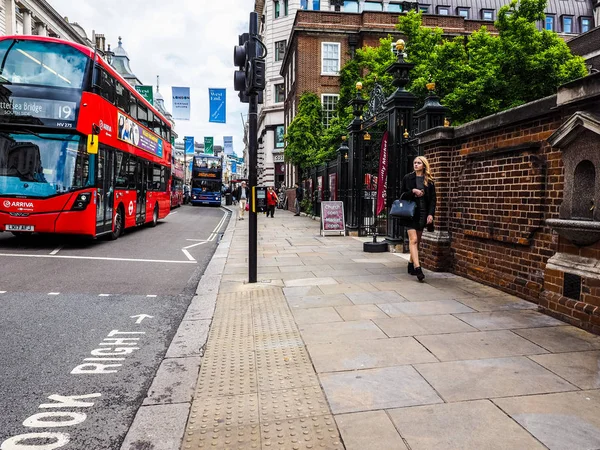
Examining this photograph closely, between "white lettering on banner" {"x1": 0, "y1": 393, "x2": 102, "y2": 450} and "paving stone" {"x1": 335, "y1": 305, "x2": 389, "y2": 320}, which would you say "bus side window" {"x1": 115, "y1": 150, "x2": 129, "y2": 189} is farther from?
"white lettering on banner" {"x1": 0, "y1": 393, "x2": 102, "y2": 450}

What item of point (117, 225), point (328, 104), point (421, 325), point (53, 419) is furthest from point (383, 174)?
point (328, 104)

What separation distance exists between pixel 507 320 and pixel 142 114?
1384 centimetres

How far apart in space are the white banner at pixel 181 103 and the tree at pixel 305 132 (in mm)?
5986

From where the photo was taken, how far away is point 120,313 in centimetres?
522

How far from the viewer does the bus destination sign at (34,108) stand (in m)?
9.96

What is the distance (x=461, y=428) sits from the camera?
8.08ft

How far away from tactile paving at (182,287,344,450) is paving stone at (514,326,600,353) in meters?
1.90

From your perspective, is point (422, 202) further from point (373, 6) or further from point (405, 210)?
point (373, 6)

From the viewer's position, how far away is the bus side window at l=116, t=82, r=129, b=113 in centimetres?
1254

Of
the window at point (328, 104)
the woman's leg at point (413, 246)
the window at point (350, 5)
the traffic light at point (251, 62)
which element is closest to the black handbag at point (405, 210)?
the woman's leg at point (413, 246)

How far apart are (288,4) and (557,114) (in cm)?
4265

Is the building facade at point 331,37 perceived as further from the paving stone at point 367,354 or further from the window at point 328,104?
the paving stone at point 367,354

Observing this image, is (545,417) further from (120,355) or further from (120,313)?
(120,313)

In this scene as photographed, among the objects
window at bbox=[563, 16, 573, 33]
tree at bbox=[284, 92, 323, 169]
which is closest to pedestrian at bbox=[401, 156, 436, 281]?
tree at bbox=[284, 92, 323, 169]
